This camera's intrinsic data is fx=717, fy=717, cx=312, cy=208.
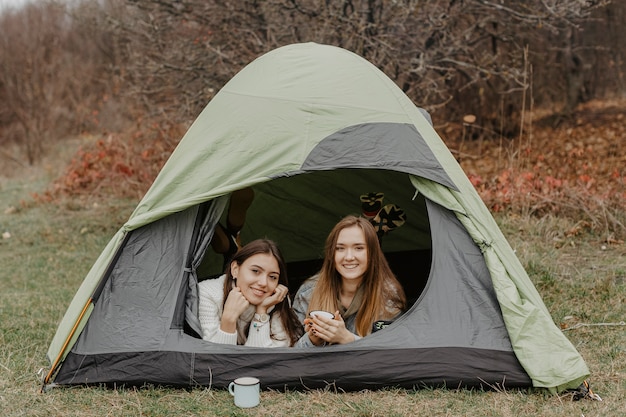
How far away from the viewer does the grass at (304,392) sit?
10.7 feet

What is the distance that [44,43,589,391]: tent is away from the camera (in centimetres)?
338

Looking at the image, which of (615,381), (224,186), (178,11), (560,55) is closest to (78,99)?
(178,11)

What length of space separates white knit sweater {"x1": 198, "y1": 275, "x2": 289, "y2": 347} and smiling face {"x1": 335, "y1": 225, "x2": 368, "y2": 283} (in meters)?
0.44

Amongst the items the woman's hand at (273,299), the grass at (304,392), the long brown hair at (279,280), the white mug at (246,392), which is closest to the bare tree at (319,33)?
the grass at (304,392)

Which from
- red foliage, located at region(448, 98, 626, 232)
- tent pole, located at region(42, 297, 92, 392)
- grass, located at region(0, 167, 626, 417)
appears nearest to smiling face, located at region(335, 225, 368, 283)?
grass, located at region(0, 167, 626, 417)

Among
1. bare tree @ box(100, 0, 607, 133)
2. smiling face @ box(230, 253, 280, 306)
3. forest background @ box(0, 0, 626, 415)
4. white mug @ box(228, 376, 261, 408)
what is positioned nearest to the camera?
white mug @ box(228, 376, 261, 408)

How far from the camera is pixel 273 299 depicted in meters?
3.69

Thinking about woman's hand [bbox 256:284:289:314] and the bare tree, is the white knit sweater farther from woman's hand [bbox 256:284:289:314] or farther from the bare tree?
the bare tree

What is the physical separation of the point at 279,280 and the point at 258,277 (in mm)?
227

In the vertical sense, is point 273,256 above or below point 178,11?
below

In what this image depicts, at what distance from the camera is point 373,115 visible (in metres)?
3.79

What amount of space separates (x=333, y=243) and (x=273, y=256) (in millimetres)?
327

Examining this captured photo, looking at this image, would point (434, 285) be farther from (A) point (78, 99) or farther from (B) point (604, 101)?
(A) point (78, 99)

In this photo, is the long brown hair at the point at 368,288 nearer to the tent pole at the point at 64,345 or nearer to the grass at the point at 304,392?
the grass at the point at 304,392
